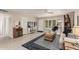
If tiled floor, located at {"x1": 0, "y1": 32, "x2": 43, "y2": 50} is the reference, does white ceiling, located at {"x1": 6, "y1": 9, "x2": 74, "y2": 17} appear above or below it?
above

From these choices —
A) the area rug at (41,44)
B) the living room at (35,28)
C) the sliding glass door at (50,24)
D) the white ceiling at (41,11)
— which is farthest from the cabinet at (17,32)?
the sliding glass door at (50,24)

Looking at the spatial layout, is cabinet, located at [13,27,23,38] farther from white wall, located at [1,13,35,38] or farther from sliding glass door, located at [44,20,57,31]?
sliding glass door, located at [44,20,57,31]

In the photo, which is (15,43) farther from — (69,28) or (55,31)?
(69,28)

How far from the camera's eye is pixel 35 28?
205 cm

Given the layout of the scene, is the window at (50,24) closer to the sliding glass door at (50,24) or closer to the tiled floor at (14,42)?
the sliding glass door at (50,24)

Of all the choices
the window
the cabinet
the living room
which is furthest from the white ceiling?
the cabinet

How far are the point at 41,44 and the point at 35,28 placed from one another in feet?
1.01

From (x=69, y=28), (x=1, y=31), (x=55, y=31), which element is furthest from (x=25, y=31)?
(x=69, y=28)

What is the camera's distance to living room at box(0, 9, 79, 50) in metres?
1.93

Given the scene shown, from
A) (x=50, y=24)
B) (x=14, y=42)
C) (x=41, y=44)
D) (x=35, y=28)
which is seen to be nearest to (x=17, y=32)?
(x=14, y=42)

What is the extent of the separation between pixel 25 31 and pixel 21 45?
259 mm
